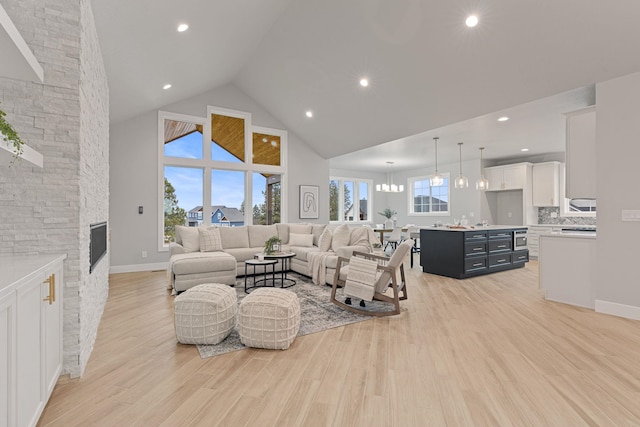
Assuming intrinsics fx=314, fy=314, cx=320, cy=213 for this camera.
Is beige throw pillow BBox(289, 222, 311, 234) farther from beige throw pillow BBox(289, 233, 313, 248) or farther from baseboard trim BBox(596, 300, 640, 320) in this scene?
baseboard trim BBox(596, 300, 640, 320)

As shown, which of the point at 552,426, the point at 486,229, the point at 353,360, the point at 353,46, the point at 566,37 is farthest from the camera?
the point at 486,229

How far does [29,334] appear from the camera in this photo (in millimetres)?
1557

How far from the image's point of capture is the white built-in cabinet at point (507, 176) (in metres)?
7.82

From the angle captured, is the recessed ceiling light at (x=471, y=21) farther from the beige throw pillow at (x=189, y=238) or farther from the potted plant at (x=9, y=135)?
the beige throw pillow at (x=189, y=238)

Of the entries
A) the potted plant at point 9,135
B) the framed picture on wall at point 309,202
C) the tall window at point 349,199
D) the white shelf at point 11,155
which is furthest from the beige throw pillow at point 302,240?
the potted plant at point 9,135

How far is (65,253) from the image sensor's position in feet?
7.06

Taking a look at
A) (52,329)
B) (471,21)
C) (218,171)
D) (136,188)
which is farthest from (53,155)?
(218,171)

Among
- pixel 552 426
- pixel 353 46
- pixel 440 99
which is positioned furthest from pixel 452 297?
pixel 353 46

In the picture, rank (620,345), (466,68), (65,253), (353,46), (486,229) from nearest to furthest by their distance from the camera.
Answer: (65,253) → (620,345) → (466,68) → (353,46) → (486,229)

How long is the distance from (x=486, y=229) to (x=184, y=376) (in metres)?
5.43

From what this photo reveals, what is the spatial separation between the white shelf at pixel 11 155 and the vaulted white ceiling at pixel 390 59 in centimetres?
170

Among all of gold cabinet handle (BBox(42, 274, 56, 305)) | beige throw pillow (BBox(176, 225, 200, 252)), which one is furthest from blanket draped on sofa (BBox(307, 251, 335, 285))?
gold cabinet handle (BBox(42, 274, 56, 305))

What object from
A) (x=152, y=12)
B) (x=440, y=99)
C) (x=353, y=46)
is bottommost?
(x=440, y=99)

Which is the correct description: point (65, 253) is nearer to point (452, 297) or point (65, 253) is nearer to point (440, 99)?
point (452, 297)
